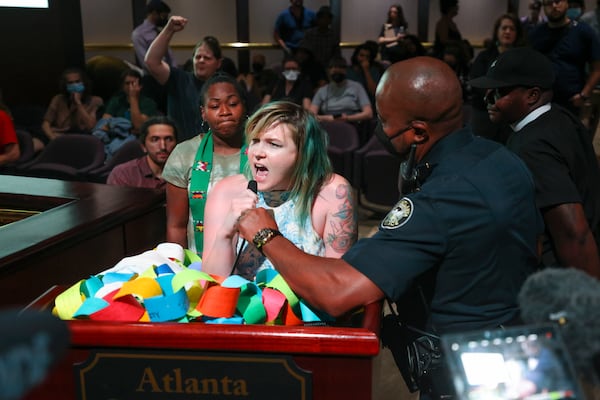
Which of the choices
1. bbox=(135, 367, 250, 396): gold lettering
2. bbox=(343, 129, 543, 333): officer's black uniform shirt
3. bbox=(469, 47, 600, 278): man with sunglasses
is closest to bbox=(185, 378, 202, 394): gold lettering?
bbox=(135, 367, 250, 396): gold lettering

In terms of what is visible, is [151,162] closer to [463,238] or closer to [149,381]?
[149,381]

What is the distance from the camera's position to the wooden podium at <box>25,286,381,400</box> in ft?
4.73

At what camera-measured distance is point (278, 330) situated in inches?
57.0

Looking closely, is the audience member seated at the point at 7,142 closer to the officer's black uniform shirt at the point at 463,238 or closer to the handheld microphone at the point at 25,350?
the officer's black uniform shirt at the point at 463,238

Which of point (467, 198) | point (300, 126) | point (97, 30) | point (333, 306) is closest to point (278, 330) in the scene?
point (333, 306)

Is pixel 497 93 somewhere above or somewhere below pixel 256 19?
below

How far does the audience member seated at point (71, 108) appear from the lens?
6.21 metres

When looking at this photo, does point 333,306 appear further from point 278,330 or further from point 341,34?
point 341,34

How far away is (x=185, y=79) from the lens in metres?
4.08

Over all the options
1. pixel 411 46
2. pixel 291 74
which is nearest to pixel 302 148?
pixel 291 74

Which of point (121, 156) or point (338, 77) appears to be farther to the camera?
point (338, 77)

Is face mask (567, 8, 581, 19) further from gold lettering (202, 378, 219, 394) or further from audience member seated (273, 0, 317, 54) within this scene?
gold lettering (202, 378, 219, 394)

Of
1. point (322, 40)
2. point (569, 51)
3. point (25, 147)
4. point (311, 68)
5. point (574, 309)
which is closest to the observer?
point (574, 309)

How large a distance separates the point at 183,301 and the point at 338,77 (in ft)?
17.2
